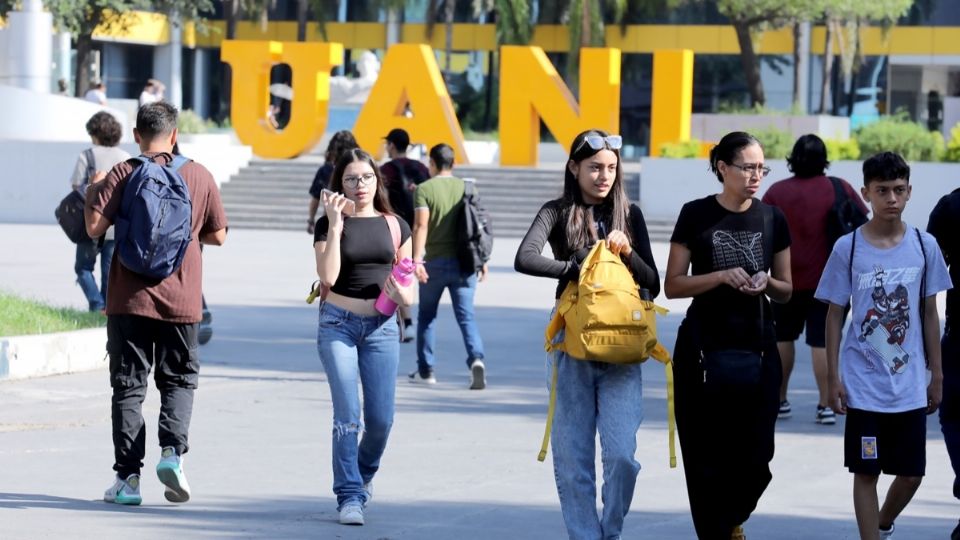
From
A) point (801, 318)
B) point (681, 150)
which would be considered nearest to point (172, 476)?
point (801, 318)

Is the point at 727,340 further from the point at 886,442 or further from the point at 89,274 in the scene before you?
the point at 89,274

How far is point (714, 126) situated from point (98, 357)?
29630mm

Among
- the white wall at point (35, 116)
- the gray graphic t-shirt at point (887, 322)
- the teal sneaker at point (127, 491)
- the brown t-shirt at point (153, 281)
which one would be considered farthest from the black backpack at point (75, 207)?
the white wall at point (35, 116)

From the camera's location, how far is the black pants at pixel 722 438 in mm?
5988

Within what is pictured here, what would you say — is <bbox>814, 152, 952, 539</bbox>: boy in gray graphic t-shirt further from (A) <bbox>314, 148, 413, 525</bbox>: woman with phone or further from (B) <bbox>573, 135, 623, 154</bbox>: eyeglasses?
(A) <bbox>314, 148, 413, 525</bbox>: woman with phone

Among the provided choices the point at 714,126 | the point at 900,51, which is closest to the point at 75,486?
the point at 714,126

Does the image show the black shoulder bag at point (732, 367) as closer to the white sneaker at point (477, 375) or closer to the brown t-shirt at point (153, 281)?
the brown t-shirt at point (153, 281)

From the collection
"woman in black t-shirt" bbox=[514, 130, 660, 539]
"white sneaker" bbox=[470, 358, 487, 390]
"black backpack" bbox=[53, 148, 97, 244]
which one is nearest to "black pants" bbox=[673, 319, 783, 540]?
"woman in black t-shirt" bbox=[514, 130, 660, 539]

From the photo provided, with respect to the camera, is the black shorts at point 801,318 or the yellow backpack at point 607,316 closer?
the yellow backpack at point 607,316

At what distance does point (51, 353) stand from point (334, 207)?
501cm

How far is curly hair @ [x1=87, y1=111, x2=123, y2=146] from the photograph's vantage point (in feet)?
38.4

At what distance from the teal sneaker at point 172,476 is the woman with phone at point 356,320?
0.73 metres

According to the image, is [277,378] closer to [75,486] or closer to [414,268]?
[75,486]

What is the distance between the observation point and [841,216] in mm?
9586
